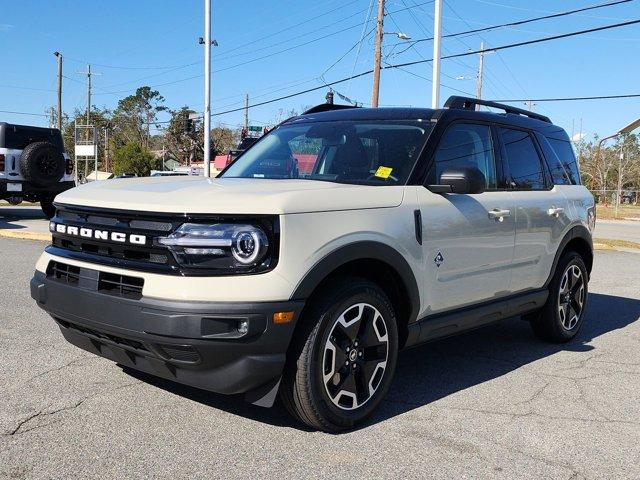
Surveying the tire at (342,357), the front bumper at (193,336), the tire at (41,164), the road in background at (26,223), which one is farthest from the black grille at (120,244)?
the tire at (41,164)

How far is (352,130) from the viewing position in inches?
180

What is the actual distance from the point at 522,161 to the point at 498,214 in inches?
34.6

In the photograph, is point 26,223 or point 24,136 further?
point 26,223

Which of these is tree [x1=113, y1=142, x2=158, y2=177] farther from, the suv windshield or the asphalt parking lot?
the asphalt parking lot

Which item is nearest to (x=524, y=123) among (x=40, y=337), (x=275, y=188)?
(x=275, y=188)

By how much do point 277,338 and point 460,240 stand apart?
1635 millimetres

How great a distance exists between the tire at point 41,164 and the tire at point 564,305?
1296 cm

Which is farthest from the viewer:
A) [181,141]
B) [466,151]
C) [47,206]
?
[181,141]

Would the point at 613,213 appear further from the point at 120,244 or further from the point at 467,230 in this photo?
the point at 120,244

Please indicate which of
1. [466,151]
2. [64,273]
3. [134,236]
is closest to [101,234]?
[134,236]

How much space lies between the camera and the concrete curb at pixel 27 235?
40.1ft

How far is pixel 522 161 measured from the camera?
5.25 meters

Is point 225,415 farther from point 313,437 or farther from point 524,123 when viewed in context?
point 524,123

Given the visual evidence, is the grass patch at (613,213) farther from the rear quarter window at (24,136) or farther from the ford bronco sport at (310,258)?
the ford bronco sport at (310,258)
